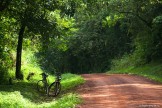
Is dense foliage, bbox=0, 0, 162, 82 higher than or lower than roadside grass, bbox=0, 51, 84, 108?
higher

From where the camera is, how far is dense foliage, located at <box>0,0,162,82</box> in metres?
22.9

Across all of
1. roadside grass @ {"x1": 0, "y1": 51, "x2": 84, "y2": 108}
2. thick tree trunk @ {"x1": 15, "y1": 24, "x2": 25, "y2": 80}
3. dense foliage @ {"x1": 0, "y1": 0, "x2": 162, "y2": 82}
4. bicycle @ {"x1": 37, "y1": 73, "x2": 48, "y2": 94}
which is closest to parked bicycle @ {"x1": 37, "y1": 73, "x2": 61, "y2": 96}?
bicycle @ {"x1": 37, "y1": 73, "x2": 48, "y2": 94}

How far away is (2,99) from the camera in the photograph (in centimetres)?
1523

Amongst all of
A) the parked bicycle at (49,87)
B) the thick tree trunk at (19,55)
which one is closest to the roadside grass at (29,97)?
the parked bicycle at (49,87)

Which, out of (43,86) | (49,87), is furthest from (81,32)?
(49,87)

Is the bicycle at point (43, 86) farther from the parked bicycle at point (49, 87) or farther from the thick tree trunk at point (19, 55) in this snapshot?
the thick tree trunk at point (19, 55)

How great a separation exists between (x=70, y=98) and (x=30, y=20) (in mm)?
7478

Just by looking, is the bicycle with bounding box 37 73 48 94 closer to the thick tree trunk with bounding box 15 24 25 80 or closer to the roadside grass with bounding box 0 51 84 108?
the roadside grass with bounding box 0 51 84 108

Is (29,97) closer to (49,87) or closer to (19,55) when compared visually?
(49,87)

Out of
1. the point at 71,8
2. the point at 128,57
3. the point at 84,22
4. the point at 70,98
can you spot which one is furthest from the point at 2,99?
the point at 84,22

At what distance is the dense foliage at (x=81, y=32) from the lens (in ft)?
75.3

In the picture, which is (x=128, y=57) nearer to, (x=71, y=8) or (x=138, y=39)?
(x=138, y=39)

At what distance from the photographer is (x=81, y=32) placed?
55.0m

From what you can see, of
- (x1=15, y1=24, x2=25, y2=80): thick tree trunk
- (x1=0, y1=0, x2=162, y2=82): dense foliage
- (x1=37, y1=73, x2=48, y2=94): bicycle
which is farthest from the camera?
(x1=15, y1=24, x2=25, y2=80): thick tree trunk
